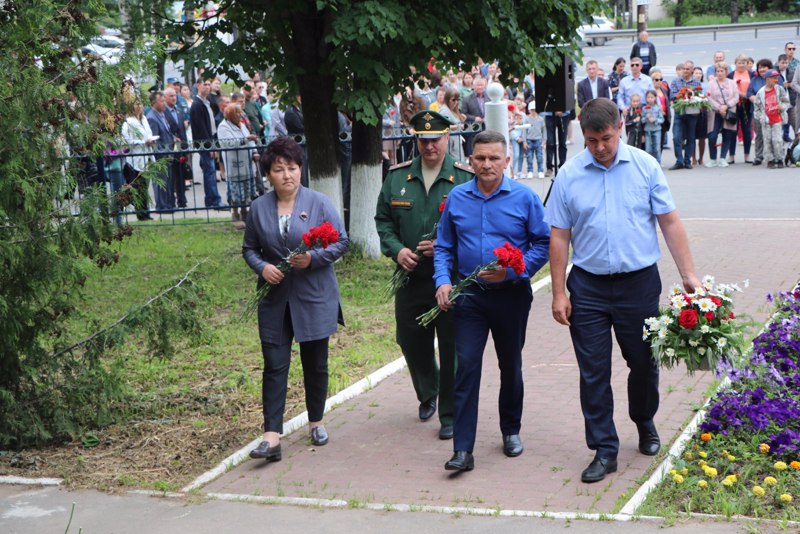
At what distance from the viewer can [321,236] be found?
6.85 meters

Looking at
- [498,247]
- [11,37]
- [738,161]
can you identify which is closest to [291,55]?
[11,37]

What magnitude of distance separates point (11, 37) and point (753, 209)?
12.2 m

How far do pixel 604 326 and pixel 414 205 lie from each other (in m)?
1.60

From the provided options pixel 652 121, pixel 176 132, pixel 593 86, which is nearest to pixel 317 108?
pixel 176 132

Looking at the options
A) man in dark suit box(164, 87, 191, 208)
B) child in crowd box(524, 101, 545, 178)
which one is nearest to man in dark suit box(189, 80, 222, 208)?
man in dark suit box(164, 87, 191, 208)

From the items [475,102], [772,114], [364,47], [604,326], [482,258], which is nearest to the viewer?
[604,326]

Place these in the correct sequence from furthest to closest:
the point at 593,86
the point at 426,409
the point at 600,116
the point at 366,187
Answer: the point at 593,86 < the point at 366,187 < the point at 426,409 < the point at 600,116

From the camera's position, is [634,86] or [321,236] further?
[634,86]

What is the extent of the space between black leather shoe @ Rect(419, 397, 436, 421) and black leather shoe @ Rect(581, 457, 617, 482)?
5.36 ft

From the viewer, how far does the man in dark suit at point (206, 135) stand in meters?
17.9

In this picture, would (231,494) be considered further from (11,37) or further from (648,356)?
(11,37)

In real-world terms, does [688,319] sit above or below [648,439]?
above

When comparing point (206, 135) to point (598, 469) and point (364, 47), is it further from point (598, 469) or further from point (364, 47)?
point (598, 469)

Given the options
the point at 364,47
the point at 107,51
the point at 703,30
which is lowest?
the point at 107,51
